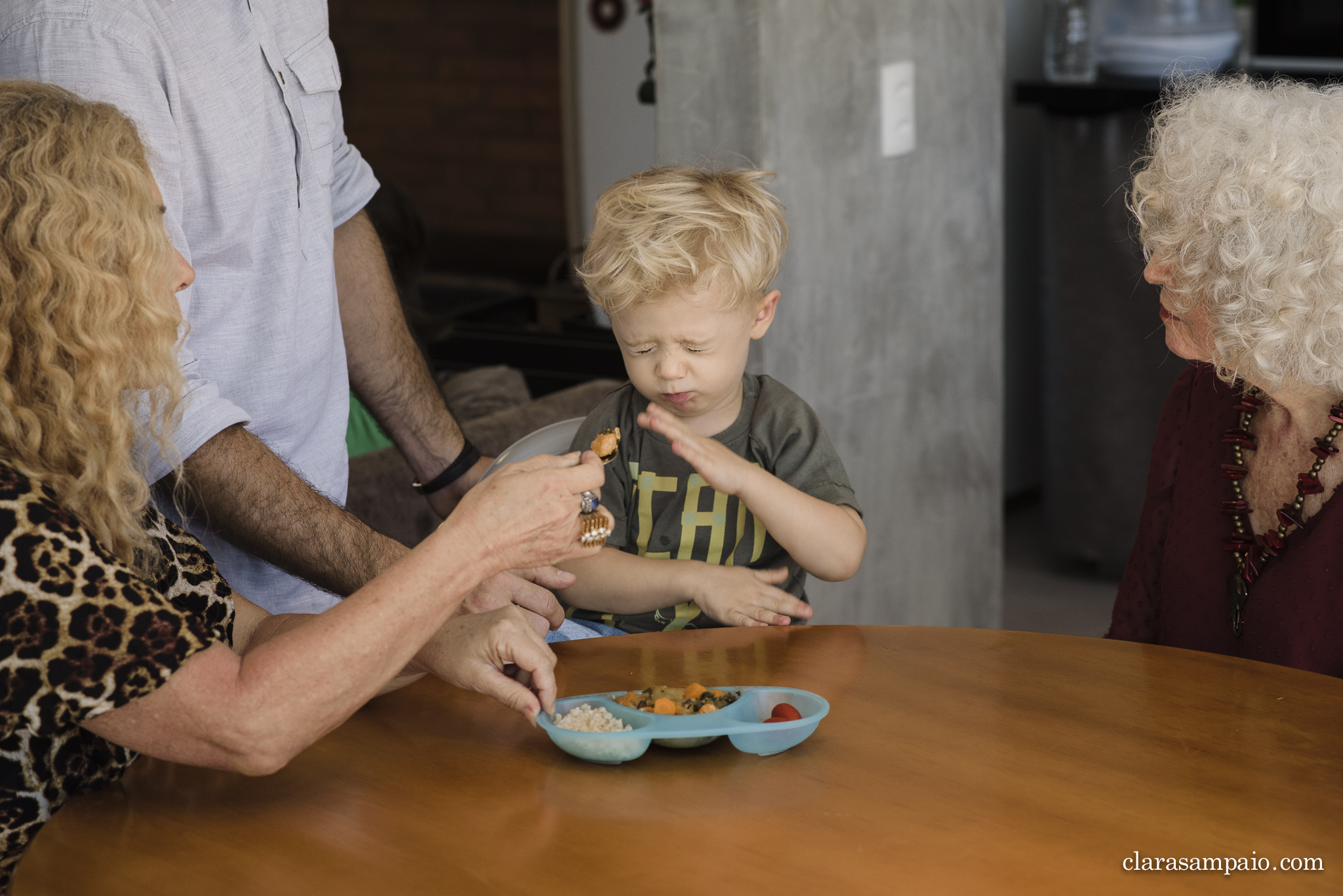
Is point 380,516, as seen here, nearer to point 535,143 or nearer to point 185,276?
point 185,276

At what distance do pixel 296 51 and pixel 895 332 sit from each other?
1.59m

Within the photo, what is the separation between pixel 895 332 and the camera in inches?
118

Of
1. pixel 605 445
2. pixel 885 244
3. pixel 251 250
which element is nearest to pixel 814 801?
pixel 605 445

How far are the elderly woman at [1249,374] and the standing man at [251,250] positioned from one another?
0.83 metres

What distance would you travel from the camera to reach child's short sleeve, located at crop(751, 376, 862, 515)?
5.88ft

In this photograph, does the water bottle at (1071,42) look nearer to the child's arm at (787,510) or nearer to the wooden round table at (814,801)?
the child's arm at (787,510)

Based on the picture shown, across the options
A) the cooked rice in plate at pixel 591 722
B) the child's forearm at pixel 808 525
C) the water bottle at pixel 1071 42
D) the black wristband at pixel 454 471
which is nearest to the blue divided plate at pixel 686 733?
the cooked rice in plate at pixel 591 722

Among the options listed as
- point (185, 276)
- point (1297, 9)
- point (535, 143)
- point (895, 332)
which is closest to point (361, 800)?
point (185, 276)

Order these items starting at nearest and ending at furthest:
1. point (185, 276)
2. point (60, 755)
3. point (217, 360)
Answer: point (60, 755)
point (185, 276)
point (217, 360)

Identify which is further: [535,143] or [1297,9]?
[535,143]

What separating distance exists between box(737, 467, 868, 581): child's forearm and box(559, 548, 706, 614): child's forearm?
126 mm

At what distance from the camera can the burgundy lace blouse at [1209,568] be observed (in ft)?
5.14

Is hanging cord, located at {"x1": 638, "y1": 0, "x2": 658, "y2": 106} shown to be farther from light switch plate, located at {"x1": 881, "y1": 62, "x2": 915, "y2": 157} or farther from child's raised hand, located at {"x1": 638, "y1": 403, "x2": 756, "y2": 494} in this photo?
child's raised hand, located at {"x1": 638, "y1": 403, "x2": 756, "y2": 494}

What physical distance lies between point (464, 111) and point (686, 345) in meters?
6.50
